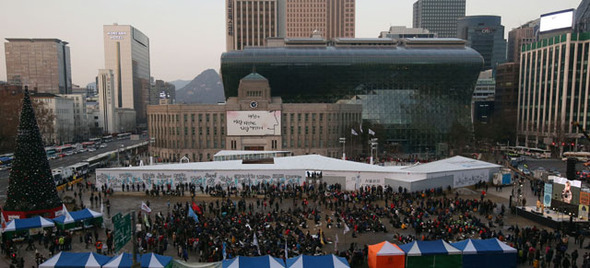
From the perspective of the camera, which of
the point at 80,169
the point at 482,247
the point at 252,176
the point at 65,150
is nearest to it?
the point at 482,247

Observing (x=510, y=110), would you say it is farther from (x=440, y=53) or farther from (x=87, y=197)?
(x=87, y=197)

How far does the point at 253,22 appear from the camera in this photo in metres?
138

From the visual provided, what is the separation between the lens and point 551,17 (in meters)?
87.1

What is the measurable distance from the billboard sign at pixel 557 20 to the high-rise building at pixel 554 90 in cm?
295

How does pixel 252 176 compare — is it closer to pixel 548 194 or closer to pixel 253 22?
pixel 548 194

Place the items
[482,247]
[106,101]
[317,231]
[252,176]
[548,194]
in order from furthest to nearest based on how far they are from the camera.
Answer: [106,101] → [252,176] → [548,194] → [317,231] → [482,247]

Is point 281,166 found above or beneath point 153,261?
above

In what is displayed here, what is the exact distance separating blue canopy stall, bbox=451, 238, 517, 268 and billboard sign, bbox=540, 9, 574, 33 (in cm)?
8441

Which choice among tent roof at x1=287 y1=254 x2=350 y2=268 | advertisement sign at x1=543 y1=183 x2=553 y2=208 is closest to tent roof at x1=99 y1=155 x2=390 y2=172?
advertisement sign at x1=543 y1=183 x2=553 y2=208

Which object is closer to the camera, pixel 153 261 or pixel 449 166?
pixel 153 261

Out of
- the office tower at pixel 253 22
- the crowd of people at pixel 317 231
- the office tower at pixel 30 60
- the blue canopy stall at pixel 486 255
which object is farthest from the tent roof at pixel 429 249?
the office tower at pixel 30 60

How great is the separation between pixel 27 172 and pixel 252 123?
1799 inches

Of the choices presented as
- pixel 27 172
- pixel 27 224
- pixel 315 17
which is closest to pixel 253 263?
pixel 27 224

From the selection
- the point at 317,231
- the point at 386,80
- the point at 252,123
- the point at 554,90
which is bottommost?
the point at 317,231
